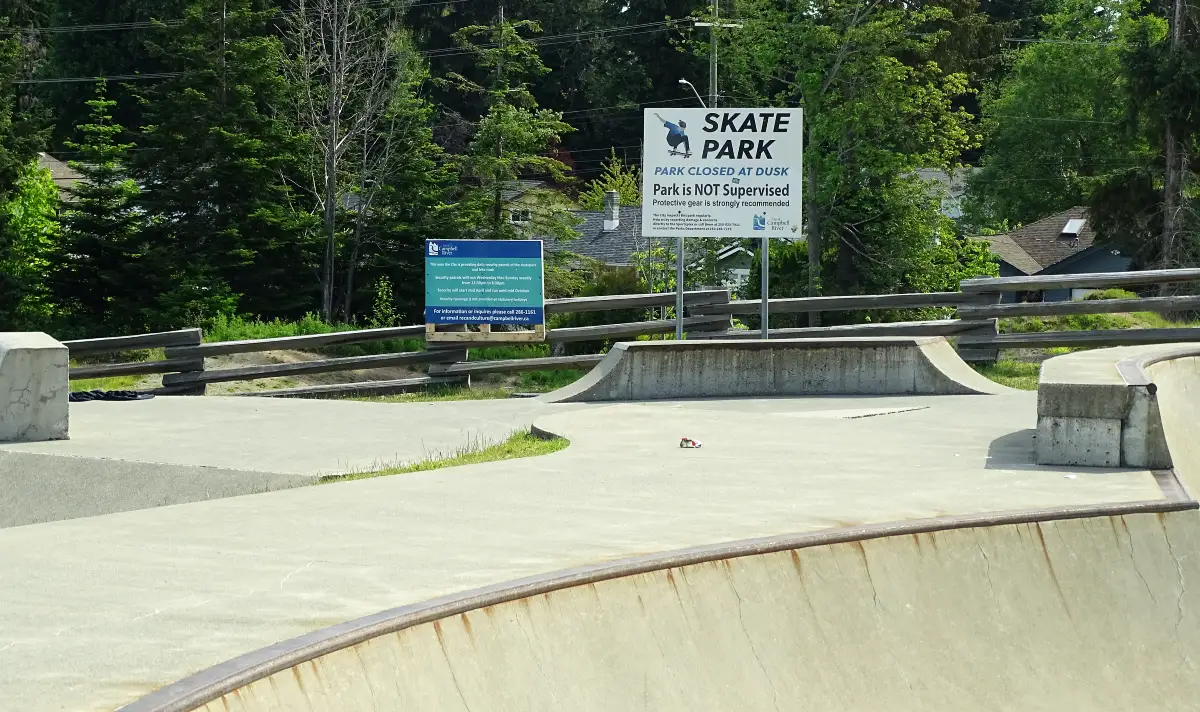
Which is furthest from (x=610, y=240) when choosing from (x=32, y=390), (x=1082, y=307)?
(x=32, y=390)

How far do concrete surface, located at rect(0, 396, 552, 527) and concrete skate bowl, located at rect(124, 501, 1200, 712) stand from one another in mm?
3882

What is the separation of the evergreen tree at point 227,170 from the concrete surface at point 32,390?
85.7 ft

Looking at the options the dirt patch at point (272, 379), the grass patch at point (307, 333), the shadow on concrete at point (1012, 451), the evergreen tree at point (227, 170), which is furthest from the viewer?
the evergreen tree at point (227, 170)

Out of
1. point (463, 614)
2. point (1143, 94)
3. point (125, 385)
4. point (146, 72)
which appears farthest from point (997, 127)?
point (463, 614)

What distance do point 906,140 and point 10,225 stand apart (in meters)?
24.6

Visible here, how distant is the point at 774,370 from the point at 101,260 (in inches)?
1038

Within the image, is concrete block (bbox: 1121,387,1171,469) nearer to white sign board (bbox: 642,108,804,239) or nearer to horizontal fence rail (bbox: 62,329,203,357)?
white sign board (bbox: 642,108,804,239)

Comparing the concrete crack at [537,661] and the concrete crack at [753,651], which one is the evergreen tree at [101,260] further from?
the concrete crack at [537,661]

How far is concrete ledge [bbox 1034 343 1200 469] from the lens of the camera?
25.8ft

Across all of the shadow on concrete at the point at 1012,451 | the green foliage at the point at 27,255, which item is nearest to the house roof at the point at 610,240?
the green foliage at the point at 27,255

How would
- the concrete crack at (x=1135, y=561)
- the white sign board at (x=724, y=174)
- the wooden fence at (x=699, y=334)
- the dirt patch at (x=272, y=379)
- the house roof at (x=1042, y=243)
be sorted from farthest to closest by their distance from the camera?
the house roof at (x=1042, y=243)
the dirt patch at (x=272, y=379)
the wooden fence at (x=699, y=334)
the white sign board at (x=724, y=174)
the concrete crack at (x=1135, y=561)

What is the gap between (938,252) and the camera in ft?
124

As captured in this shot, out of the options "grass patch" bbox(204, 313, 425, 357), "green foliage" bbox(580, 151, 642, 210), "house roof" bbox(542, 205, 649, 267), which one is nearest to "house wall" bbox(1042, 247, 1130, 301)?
"house roof" bbox(542, 205, 649, 267)

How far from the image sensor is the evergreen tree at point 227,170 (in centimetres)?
3647
